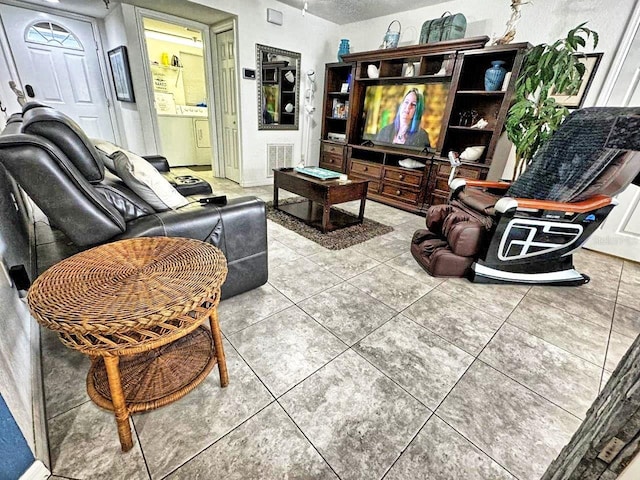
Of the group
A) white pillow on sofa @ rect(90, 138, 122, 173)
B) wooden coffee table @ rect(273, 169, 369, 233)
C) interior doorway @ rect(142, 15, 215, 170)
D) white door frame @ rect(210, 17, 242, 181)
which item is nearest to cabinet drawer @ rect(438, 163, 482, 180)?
wooden coffee table @ rect(273, 169, 369, 233)

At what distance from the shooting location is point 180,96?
559 centimetres

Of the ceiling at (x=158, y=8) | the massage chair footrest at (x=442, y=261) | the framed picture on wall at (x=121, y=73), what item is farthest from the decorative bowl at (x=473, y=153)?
the framed picture on wall at (x=121, y=73)

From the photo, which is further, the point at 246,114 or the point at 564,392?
the point at 246,114

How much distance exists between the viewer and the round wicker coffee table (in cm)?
76

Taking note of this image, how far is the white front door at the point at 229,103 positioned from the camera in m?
3.86

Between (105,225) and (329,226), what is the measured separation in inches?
76.9

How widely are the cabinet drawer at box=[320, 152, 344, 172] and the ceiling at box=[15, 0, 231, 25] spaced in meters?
2.18

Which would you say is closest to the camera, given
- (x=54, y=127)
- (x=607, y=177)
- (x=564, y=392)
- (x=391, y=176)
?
(x=54, y=127)

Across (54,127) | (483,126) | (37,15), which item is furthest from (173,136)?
(483,126)

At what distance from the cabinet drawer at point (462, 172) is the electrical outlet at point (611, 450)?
3.05 m

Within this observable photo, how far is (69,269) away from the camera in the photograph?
95 cm

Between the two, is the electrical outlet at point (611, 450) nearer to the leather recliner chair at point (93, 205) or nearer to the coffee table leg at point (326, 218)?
the leather recliner chair at point (93, 205)

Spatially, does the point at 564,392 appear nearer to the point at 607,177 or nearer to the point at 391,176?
the point at 607,177

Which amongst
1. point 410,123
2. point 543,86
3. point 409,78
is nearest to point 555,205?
point 543,86
